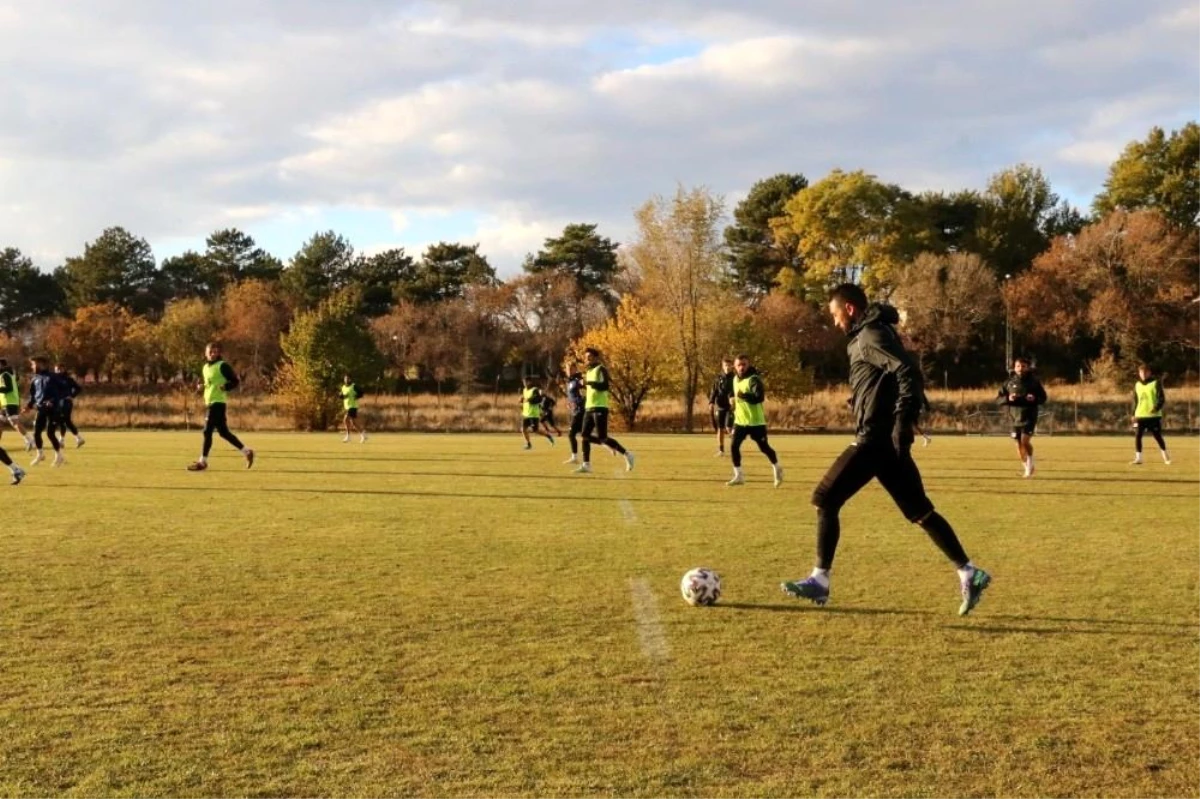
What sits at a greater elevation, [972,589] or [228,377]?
[228,377]

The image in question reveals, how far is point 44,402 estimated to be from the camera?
1989 cm

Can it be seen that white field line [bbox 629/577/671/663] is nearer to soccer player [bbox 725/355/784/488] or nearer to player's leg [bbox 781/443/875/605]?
player's leg [bbox 781/443/875/605]

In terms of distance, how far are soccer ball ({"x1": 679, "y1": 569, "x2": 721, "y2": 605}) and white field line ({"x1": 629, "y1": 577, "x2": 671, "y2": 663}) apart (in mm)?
233

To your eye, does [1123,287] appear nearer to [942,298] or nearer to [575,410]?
[942,298]

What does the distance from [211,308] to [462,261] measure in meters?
17.8

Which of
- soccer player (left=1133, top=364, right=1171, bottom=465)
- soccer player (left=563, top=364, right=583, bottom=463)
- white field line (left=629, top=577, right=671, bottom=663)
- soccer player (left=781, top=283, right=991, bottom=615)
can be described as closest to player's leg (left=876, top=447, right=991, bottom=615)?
soccer player (left=781, top=283, right=991, bottom=615)

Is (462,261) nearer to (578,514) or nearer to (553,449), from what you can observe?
(553,449)

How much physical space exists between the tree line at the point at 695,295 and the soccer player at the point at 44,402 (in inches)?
923

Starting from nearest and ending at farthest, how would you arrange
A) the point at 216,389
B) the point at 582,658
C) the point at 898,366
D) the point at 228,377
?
1. the point at 582,658
2. the point at 898,366
3. the point at 228,377
4. the point at 216,389

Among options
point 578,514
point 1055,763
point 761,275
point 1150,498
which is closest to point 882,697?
point 1055,763

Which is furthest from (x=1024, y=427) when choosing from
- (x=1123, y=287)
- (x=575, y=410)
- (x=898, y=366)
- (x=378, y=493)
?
(x=1123, y=287)

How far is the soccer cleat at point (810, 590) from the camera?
22.3ft

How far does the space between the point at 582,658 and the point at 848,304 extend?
303cm

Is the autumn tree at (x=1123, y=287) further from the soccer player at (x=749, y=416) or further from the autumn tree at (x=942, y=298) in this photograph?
the soccer player at (x=749, y=416)
